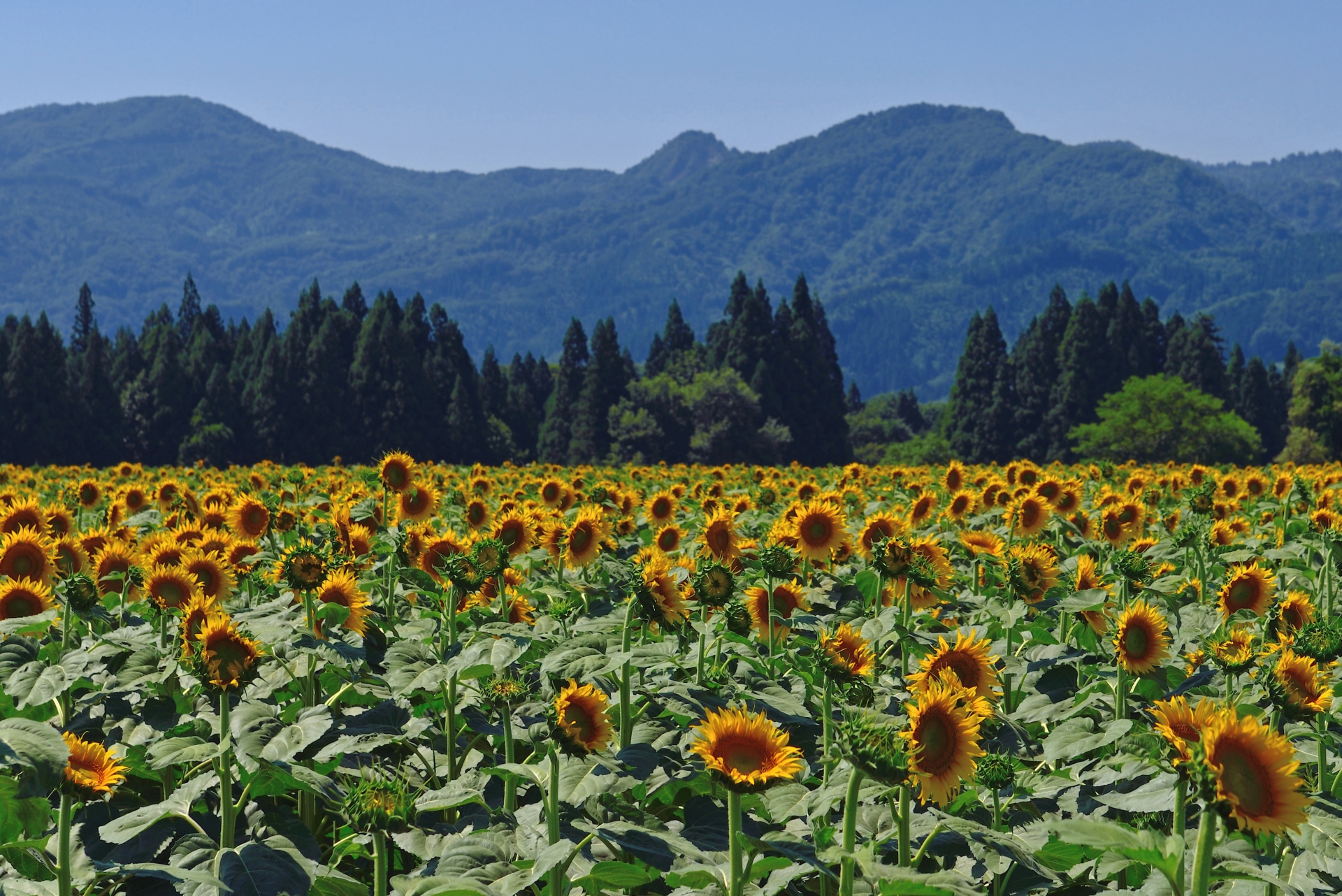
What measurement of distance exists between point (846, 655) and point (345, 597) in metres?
2.16

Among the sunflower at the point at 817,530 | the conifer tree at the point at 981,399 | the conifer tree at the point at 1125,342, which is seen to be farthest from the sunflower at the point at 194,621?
the conifer tree at the point at 1125,342

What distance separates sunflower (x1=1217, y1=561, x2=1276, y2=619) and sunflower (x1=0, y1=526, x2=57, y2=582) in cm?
552

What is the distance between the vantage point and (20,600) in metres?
4.68

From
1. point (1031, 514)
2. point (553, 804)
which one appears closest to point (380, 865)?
point (553, 804)

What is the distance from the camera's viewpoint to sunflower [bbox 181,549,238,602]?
4.82 m

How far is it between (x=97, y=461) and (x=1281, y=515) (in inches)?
2619

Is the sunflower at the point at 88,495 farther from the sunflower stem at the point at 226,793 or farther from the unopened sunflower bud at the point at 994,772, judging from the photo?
the unopened sunflower bud at the point at 994,772

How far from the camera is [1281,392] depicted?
92.1 m

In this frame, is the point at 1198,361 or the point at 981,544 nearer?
the point at 981,544

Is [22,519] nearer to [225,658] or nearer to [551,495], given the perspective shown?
[225,658]

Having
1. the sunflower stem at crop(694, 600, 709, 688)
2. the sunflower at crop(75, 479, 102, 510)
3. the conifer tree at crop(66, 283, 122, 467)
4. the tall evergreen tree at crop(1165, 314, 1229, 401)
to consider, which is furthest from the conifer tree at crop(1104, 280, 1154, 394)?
the sunflower stem at crop(694, 600, 709, 688)

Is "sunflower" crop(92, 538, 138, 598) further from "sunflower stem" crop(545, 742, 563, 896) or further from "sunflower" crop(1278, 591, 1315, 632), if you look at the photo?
"sunflower" crop(1278, 591, 1315, 632)

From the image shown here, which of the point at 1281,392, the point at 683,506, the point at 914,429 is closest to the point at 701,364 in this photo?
the point at 1281,392

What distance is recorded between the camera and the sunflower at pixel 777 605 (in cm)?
473
